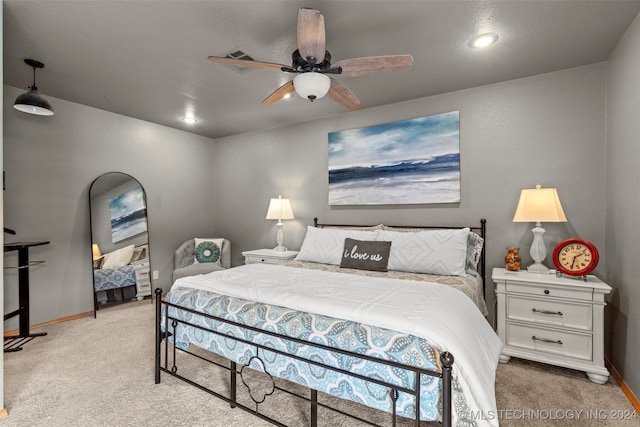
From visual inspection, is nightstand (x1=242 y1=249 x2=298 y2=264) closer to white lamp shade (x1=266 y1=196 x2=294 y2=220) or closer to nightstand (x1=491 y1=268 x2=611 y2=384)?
white lamp shade (x1=266 y1=196 x2=294 y2=220)

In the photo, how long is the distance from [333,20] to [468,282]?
224 centimetres

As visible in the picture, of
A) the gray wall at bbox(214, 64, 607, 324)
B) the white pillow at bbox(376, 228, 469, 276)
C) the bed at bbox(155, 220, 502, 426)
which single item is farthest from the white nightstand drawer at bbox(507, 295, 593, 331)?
the gray wall at bbox(214, 64, 607, 324)

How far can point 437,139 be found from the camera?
3.47 m

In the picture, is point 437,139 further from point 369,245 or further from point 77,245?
point 77,245

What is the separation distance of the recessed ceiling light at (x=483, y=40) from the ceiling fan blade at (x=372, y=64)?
76 centimetres

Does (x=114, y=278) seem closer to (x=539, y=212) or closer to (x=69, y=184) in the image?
(x=69, y=184)

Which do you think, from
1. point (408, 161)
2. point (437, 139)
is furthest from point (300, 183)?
point (437, 139)

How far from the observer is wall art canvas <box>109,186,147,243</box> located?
410cm

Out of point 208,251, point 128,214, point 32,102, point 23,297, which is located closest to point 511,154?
point 208,251

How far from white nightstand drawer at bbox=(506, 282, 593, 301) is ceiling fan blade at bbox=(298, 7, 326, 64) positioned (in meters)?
2.38

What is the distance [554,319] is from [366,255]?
1.58 m

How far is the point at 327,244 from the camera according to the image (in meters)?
3.42

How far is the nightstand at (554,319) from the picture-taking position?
235cm

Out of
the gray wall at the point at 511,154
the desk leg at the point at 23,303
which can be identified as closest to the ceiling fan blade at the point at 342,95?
the gray wall at the point at 511,154
